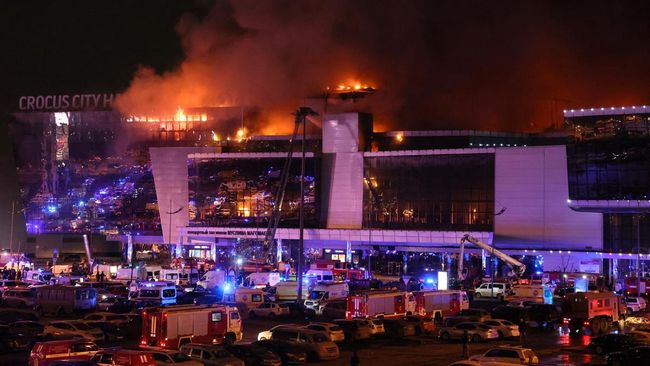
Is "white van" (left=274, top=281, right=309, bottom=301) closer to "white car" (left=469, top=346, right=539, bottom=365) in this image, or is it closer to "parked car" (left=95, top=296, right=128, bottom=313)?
"parked car" (left=95, top=296, right=128, bottom=313)

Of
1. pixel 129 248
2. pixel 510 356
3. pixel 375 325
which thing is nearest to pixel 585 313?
pixel 375 325

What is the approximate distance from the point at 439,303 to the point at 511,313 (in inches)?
133

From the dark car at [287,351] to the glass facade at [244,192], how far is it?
2056 inches

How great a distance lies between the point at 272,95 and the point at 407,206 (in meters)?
22.4

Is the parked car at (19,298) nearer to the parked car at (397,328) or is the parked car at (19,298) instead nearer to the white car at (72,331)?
the white car at (72,331)

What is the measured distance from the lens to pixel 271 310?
1576 inches

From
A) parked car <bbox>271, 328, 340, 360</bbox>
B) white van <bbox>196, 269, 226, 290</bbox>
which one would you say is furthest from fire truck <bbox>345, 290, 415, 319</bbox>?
white van <bbox>196, 269, 226, 290</bbox>

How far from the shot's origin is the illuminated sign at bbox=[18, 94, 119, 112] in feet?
306

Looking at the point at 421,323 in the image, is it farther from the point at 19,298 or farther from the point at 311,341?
the point at 19,298

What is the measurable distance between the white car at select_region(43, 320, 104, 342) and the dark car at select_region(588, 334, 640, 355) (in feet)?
58.4

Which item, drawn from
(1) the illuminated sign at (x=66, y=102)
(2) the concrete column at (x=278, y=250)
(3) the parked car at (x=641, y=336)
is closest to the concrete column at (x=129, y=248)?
(1) the illuminated sign at (x=66, y=102)

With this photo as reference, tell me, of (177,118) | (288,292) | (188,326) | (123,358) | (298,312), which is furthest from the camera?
(177,118)

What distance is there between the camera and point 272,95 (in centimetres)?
8988

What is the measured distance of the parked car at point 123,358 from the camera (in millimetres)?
20938
